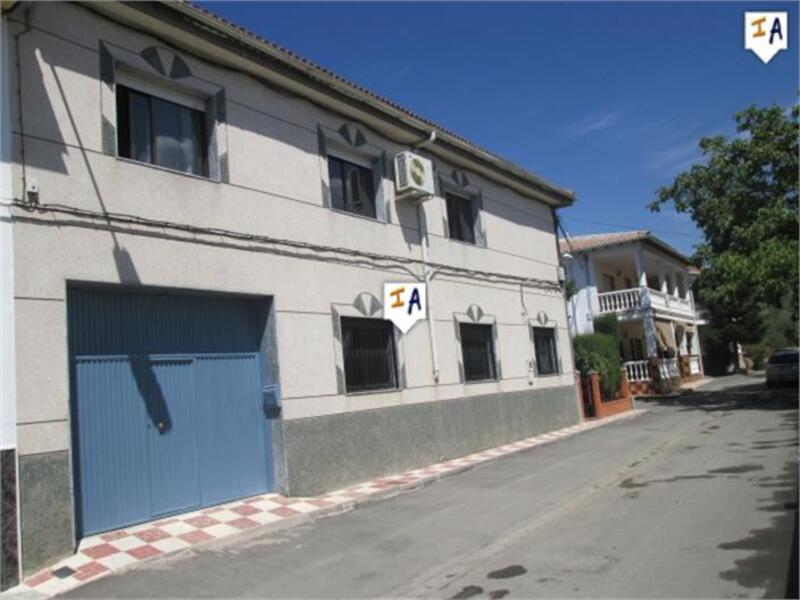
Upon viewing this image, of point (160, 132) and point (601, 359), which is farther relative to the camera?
point (601, 359)

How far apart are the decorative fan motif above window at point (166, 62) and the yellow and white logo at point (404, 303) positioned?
452 cm

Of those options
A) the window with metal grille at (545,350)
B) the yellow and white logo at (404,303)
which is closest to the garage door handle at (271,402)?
the yellow and white logo at (404,303)

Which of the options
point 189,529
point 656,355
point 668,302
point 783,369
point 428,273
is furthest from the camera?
point 668,302

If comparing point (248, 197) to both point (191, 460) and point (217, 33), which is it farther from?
point (191, 460)

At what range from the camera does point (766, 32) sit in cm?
829

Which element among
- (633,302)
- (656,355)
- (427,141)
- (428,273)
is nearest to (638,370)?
(656,355)

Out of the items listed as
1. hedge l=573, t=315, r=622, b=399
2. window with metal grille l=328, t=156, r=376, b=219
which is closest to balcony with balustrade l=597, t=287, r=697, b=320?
hedge l=573, t=315, r=622, b=399

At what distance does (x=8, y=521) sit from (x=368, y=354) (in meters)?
5.85

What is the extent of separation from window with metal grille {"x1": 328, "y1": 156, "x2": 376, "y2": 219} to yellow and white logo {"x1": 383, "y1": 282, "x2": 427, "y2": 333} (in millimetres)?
1297

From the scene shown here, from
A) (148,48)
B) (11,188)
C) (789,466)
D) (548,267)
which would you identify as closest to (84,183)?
(11,188)

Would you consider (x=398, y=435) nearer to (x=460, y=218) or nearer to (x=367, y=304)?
(x=367, y=304)

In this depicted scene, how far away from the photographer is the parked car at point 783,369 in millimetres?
25719

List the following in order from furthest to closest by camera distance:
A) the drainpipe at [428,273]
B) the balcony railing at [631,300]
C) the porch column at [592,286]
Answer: the porch column at [592,286] < the balcony railing at [631,300] < the drainpipe at [428,273]

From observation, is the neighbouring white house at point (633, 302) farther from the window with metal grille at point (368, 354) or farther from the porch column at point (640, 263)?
the window with metal grille at point (368, 354)
